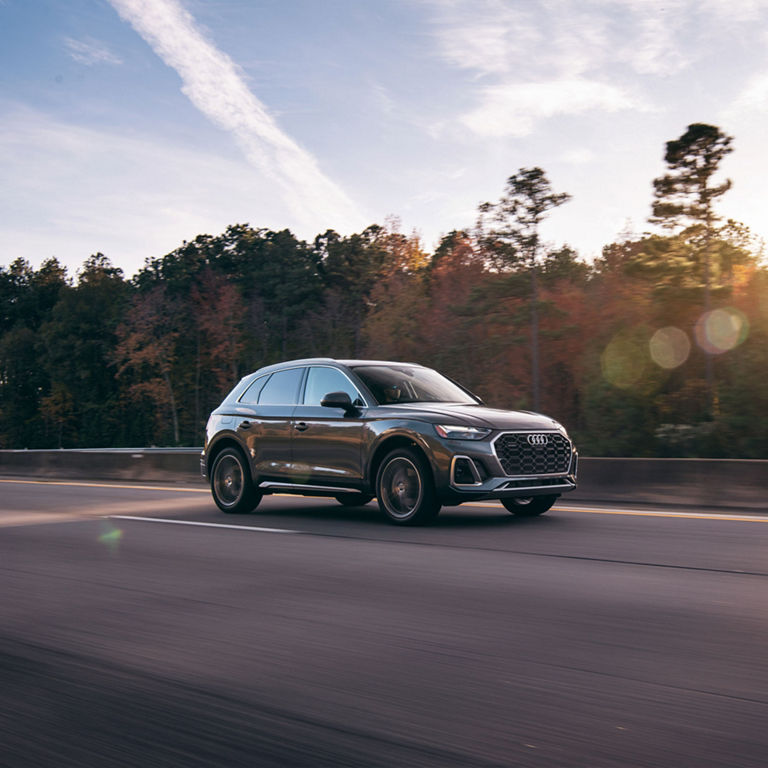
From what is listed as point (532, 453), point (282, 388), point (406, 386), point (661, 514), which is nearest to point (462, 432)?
point (532, 453)

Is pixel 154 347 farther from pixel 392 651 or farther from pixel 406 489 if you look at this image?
pixel 392 651

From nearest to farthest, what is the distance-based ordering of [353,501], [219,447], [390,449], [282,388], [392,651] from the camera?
[392,651] < [390,449] < [282,388] < [219,447] < [353,501]

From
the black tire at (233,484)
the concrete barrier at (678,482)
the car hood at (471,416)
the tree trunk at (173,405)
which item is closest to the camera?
the car hood at (471,416)

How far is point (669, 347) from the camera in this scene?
3097 centimetres

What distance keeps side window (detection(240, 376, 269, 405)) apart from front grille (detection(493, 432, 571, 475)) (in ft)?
12.3

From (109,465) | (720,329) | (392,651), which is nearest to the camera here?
(392,651)

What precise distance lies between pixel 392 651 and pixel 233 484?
7769 mm

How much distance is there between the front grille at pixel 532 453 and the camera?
33.3 ft

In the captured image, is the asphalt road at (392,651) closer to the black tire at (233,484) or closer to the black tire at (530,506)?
the black tire at (530,506)

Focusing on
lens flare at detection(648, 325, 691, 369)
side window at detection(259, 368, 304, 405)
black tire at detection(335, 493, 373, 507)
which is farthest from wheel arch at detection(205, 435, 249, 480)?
lens flare at detection(648, 325, 691, 369)

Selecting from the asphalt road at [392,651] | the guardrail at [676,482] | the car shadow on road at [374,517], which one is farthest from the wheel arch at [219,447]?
the guardrail at [676,482]

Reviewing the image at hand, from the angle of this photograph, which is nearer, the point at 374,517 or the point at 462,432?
the point at 462,432

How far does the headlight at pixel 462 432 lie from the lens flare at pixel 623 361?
21192 millimetres

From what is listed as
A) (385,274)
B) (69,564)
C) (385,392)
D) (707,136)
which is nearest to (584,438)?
(707,136)
